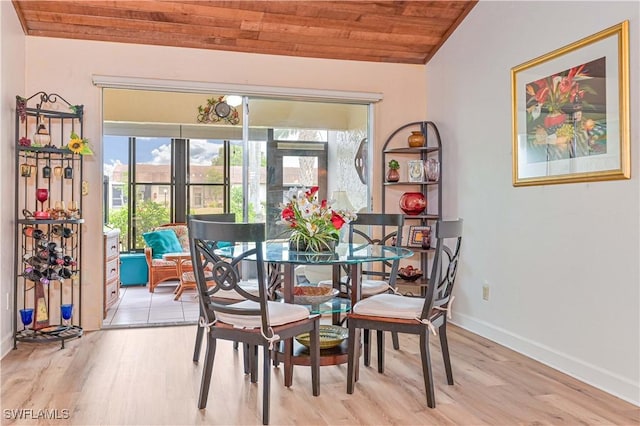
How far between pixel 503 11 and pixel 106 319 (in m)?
4.26

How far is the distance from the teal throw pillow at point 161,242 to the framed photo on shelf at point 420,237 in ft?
11.6

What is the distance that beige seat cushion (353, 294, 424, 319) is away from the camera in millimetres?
2484

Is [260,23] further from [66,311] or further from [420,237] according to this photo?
[66,311]

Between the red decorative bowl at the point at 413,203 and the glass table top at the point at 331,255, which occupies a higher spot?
the red decorative bowl at the point at 413,203

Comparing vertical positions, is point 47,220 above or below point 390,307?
above

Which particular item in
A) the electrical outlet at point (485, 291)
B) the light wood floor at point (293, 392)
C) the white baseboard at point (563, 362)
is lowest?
the light wood floor at point (293, 392)

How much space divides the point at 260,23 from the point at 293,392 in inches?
111

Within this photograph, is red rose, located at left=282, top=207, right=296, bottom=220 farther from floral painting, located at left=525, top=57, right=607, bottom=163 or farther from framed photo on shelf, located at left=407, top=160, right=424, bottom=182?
framed photo on shelf, located at left=407, top=160, right=424, bottom=182

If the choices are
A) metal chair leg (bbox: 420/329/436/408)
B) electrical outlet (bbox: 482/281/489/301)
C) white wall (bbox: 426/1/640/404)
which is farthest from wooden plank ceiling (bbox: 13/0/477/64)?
metal chair leg (bbox: 420/329/436/408)

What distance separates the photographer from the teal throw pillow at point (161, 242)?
6258mm

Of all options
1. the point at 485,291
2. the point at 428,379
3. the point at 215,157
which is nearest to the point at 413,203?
the point at 485,291

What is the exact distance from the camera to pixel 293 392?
2578mm

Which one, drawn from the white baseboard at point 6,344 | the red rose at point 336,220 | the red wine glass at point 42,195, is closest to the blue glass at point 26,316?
the white baseboard at point 6,344

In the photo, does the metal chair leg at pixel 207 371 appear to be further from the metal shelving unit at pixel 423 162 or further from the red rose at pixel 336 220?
the metal shelving unit at pixel 423 162
